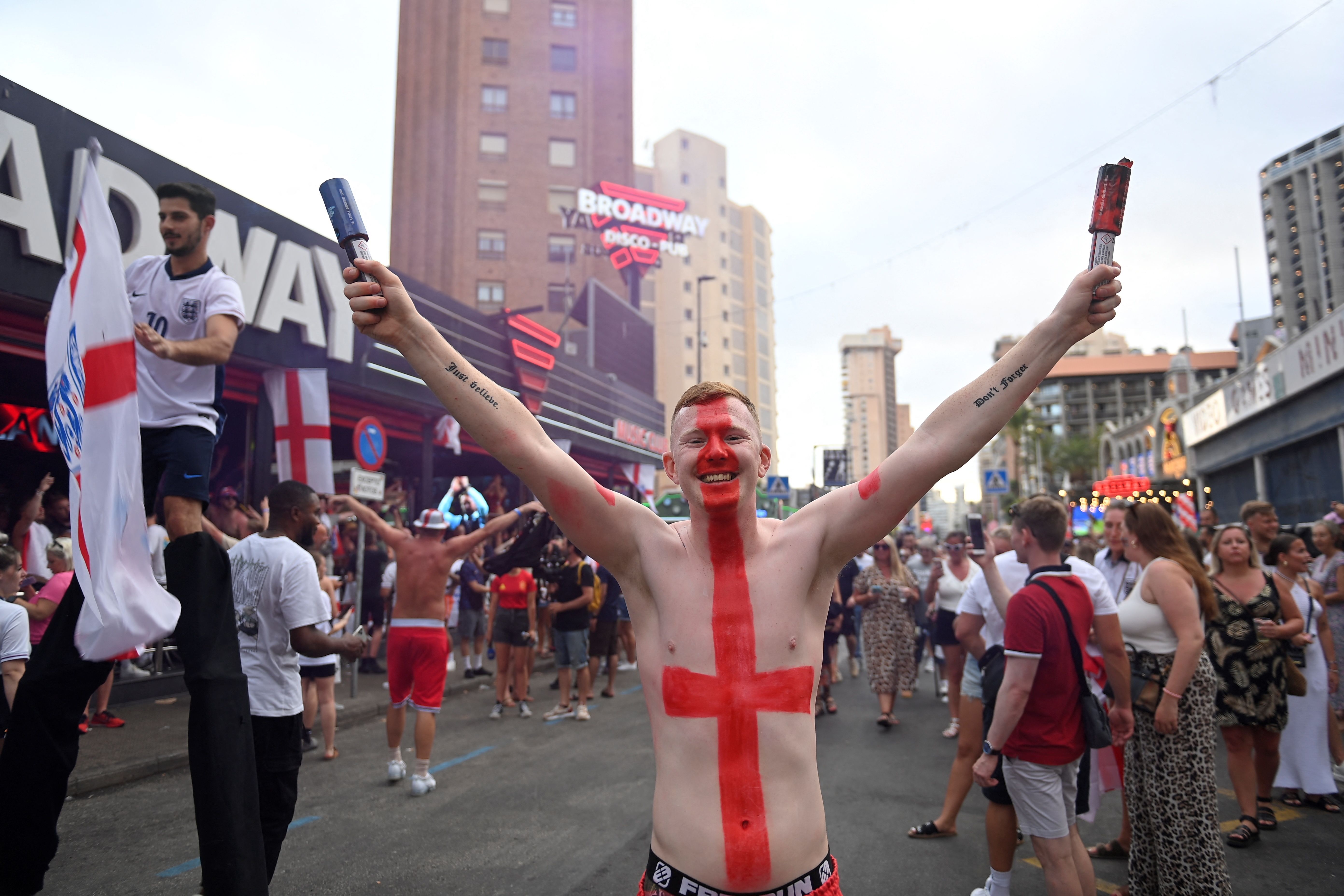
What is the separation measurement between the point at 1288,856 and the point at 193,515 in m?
6.45

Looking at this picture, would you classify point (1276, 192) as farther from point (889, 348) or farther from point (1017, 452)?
point (889, 348)

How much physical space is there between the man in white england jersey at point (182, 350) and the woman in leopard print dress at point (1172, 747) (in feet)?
15.2

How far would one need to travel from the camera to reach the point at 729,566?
2258 millimetres

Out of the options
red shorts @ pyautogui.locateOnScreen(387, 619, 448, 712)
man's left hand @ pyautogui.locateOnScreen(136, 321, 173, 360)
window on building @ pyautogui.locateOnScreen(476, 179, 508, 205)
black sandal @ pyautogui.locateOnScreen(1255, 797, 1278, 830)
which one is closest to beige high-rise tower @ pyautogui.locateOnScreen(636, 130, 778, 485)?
window on building @ pyautogui.locateOnScreen(476, 179, 508, 205)

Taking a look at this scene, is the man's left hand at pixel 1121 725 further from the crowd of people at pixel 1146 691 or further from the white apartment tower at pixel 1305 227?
the white apartment tower at pixel 1305 227

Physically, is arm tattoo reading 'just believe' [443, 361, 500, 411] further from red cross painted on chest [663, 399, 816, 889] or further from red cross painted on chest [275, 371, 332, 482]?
red cross painted on chest [275, 371, 332, 482]

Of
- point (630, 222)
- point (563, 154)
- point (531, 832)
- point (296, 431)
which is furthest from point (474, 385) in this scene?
point (563, 154)

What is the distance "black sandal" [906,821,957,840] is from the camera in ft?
17.7

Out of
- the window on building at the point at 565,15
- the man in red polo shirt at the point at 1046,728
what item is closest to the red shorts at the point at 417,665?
the man in red polo shirt at the point at 1046,728

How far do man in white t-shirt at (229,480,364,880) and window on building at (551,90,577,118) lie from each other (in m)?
44.2

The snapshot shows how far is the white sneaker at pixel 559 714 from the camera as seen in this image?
31.6 feet

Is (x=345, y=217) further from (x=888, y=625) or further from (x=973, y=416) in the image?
(x=888, y=625)

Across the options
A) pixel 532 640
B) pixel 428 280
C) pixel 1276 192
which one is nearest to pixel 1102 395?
pixel 1276 192

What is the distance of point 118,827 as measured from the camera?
5.49 metres
